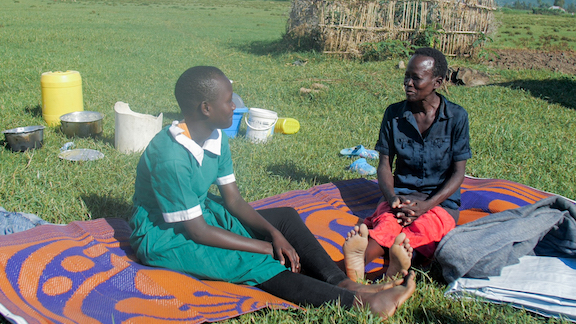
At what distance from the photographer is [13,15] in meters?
18.2

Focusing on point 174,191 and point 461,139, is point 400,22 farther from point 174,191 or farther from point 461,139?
point 174,191

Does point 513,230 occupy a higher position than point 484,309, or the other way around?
point 513,230

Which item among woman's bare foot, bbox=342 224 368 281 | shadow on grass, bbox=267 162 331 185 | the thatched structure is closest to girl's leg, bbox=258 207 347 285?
woman's bare foot, bbox=342 224 368 281

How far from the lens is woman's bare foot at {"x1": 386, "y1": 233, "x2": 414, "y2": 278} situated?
8.14 ft

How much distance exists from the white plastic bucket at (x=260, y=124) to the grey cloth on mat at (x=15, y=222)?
8.70ft

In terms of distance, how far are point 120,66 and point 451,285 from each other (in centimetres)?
904

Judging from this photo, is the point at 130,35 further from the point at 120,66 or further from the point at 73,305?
the point at 73,305

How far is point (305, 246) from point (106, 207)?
1840 millimetres

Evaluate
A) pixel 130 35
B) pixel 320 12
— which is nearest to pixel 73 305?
pixel 320 12

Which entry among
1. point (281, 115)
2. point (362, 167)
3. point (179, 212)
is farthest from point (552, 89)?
point (179, 212)

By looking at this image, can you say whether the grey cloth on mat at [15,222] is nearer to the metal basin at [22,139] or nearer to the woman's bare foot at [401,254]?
the metal basin at [22,139]

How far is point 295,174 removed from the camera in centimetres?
449

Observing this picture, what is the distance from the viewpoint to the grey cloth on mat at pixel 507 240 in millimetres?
2553

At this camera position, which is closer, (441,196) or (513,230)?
(513,230)
